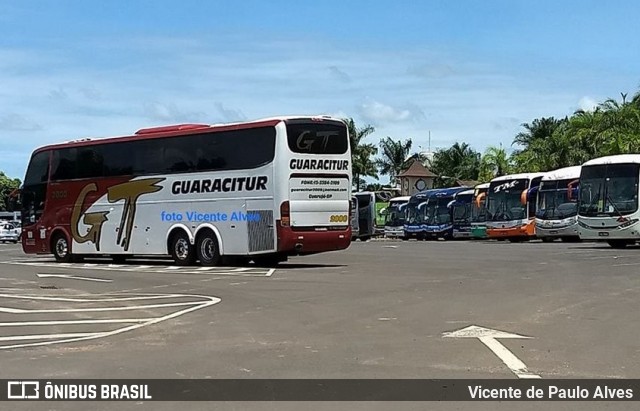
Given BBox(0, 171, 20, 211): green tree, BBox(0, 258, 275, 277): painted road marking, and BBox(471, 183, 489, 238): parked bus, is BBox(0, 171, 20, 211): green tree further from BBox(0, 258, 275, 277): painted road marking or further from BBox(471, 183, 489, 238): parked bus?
BBox(0, 258, 275, 277): painted road marking

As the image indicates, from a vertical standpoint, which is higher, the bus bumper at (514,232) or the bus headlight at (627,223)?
the bus headlight at (627,223)

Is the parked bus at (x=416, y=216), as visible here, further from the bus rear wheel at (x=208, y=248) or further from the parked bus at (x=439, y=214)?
the bus rear wheel at (x=208, y=248)

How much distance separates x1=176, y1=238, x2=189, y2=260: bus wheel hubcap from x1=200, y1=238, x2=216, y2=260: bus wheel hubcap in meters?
0.60

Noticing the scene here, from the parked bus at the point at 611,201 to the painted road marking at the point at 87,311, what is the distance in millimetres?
19203

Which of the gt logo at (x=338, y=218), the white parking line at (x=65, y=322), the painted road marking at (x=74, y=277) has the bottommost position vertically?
the white parking line at (x=65, y=322)

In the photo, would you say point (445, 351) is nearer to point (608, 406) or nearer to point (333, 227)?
point (608, 406)

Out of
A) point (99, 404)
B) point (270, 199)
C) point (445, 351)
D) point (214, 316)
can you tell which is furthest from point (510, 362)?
point (270, 199)

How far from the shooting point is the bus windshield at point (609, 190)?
31.1m

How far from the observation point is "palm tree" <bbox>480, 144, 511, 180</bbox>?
75.5 meters

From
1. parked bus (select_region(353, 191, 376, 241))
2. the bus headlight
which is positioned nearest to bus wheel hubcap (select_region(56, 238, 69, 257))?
the bus headlight

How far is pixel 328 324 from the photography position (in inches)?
478

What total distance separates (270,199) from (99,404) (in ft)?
50.8

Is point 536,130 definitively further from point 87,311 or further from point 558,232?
point 87,311

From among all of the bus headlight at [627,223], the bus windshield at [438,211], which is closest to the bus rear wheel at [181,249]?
the bus headlight at [627,223]
